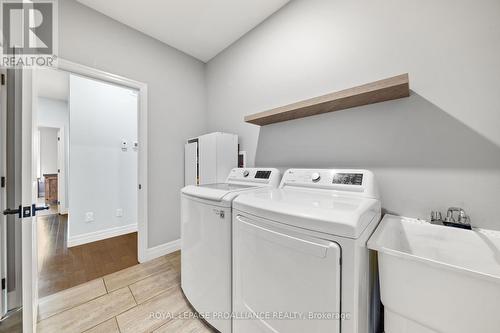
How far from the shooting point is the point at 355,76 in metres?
1.40

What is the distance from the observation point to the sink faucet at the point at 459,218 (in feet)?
3.20

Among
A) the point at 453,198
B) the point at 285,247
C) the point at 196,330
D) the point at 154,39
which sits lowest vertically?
the point at 196,330

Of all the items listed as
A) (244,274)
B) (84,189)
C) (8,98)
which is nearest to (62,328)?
(244,274)

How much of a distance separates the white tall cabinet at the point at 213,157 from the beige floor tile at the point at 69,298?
132 centimetres

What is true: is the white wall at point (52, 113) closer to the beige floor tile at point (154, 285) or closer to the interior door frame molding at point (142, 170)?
the interior door frame molding at point (142, 170)

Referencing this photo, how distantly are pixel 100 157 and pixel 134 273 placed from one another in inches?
80.9

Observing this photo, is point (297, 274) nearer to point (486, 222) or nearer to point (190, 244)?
point (190, 244)

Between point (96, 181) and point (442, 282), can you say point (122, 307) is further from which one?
A: point (96, 181)

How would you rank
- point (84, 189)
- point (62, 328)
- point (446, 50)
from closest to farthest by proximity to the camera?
point (446, 50) → point (62, 328) → point (84, 189)

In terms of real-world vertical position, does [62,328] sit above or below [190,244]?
below

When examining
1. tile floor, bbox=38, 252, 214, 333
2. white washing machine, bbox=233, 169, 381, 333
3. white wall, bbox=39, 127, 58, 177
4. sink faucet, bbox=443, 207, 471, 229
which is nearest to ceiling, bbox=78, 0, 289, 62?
white washing machine, bbox=233, 169, 381, 333

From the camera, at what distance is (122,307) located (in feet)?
4.75

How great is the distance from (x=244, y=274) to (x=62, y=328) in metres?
1.34

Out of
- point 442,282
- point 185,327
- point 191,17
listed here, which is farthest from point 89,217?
point 442,282
